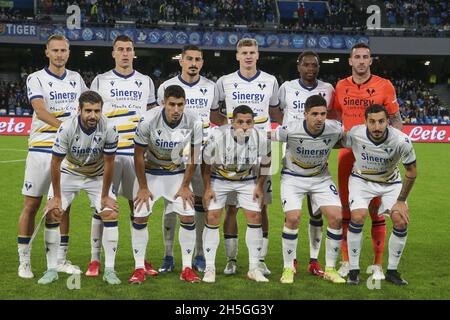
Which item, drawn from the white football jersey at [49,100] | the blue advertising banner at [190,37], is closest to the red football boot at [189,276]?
the white football jersey at [49,100]

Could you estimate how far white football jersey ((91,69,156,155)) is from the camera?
6453 millimetres

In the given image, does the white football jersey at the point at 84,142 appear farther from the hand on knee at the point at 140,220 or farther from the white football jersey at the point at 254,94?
the white football jersey at the point at 254,94

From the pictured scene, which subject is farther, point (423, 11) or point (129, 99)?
point (423, 11)

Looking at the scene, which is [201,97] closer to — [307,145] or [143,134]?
[143,134]

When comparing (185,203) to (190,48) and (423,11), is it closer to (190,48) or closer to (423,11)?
(190,48)

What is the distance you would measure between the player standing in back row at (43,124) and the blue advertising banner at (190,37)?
88.5 feet

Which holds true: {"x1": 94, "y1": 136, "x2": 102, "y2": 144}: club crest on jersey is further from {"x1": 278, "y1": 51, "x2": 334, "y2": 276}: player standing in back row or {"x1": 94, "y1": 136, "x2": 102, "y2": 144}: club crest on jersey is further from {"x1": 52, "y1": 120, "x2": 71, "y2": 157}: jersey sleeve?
{"x1": 278, "y1": 51, "x2": 334, "y2": 276}: player standing in back row

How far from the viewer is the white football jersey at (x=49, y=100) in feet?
20.4

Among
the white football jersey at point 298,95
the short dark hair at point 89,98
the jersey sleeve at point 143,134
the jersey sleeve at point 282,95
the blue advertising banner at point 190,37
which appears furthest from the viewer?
the blue advertising banner at point 190,37

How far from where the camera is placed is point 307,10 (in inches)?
1497

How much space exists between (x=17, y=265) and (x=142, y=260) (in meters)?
1.51

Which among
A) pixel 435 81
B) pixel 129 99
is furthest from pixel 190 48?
pixel 435 81

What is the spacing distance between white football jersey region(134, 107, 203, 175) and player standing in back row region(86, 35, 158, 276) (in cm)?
30

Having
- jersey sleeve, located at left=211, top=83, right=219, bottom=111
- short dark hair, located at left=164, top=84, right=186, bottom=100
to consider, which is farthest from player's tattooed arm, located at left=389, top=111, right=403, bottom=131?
short dark hair, located at left=164, top=84, right=186, bottom=100
